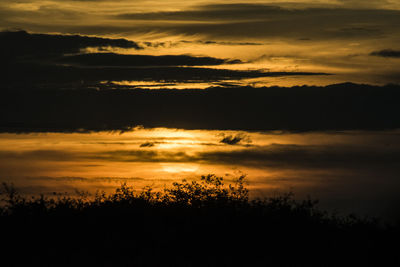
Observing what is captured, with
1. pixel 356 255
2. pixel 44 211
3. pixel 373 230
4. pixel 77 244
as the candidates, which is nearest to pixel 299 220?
pixel 373 230

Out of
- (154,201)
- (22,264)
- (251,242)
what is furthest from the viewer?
(154,201)

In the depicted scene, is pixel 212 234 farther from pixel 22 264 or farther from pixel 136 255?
pixel 22 264

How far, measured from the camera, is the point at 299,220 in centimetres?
1570

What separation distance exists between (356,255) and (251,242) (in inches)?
90.7

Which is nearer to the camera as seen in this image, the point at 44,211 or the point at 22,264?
the point at 22,264

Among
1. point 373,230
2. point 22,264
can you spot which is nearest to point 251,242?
point 373,230

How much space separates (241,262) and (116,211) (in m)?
4.40

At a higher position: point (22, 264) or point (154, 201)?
point (154, 201)

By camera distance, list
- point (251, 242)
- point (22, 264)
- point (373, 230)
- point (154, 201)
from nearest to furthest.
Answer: point (22, 264), point (251, 242), point (373, 230), point (154, 201)

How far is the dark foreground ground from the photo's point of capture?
12906mm

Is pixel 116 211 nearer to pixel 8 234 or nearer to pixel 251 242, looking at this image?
pixel 8 234

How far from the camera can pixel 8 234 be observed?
571 inches

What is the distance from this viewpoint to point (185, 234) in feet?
45.8

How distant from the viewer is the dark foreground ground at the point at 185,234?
1291 centimetres
